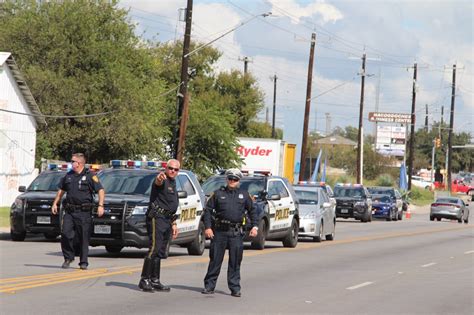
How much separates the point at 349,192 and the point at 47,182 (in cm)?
2729

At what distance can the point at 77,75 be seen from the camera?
4669cm

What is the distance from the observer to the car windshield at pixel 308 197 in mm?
30094

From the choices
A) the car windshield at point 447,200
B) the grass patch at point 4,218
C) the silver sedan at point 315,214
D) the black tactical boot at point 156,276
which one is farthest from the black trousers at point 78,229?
the car windshield at point 447,200

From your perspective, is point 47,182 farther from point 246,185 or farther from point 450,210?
point 450,210

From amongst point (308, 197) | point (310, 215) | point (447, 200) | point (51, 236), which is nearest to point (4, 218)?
point (51, 236)

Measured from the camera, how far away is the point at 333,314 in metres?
13.0

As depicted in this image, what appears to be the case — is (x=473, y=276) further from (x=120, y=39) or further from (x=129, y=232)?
(x=120, y=39)

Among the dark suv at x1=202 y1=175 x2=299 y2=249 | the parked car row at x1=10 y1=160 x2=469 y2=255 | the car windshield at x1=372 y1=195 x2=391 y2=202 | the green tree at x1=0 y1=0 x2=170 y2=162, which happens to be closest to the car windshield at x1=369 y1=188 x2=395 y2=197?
the car windshield at x1=372 y1=195 x2=391 y2=202

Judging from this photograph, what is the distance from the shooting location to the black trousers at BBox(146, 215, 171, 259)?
14211 millimetres

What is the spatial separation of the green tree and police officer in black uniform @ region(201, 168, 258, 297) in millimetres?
32124

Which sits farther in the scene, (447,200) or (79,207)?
(447,200)

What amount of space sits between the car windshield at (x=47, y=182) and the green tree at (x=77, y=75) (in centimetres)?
1945

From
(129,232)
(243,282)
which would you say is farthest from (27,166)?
(243,282)

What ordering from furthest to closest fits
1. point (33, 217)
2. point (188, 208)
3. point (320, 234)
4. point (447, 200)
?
1. point (447, 200)
2. point (320, 234)
3. point (33, 217)
4. point (188, 208)
